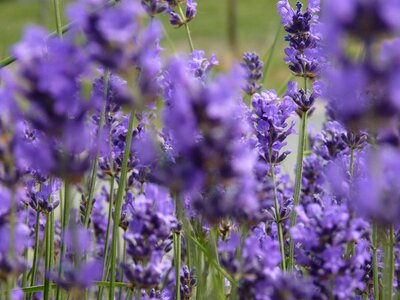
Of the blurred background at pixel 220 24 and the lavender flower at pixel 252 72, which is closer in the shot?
the lavender flower at pixel 252 72

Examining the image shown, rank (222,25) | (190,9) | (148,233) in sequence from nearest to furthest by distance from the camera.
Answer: (148,233) → (190,9) → (222,25)

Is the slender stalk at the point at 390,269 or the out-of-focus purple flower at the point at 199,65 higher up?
the out-of-focus purple flower at the point at 199,65

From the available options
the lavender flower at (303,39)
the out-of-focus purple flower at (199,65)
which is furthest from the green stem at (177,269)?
the lavender flower at (303,39)

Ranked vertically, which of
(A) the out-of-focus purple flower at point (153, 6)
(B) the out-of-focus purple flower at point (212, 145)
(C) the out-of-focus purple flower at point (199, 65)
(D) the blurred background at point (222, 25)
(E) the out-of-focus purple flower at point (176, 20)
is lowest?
(B) the out-of-focus purple flower at point (212, 145)

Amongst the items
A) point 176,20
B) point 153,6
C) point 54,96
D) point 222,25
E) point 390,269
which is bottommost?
point 390,269

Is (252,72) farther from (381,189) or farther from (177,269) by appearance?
(381,189)

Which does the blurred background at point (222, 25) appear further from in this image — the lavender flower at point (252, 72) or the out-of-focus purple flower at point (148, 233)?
the out-of-focus purple flower at point (148, 233)

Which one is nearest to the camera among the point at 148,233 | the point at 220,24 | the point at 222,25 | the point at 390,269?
the point at 148,233

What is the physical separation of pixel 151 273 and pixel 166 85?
31 cm

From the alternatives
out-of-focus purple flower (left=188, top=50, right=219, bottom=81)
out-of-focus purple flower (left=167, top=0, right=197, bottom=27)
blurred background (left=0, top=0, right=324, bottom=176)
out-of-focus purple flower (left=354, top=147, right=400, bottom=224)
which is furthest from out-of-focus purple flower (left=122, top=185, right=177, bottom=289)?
blurred background (left=0, top=0, right=324, bottom=176)

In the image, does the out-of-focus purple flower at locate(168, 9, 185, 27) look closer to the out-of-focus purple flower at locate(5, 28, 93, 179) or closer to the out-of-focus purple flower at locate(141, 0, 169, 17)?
the out-of-focus purple flower at locate(141, 0, 169, 17)

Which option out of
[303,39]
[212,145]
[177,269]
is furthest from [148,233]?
[303,39]

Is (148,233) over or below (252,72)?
below

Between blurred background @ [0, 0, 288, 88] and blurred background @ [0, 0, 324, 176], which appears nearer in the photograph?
blurred background @ [0, 0, 324, 176]
